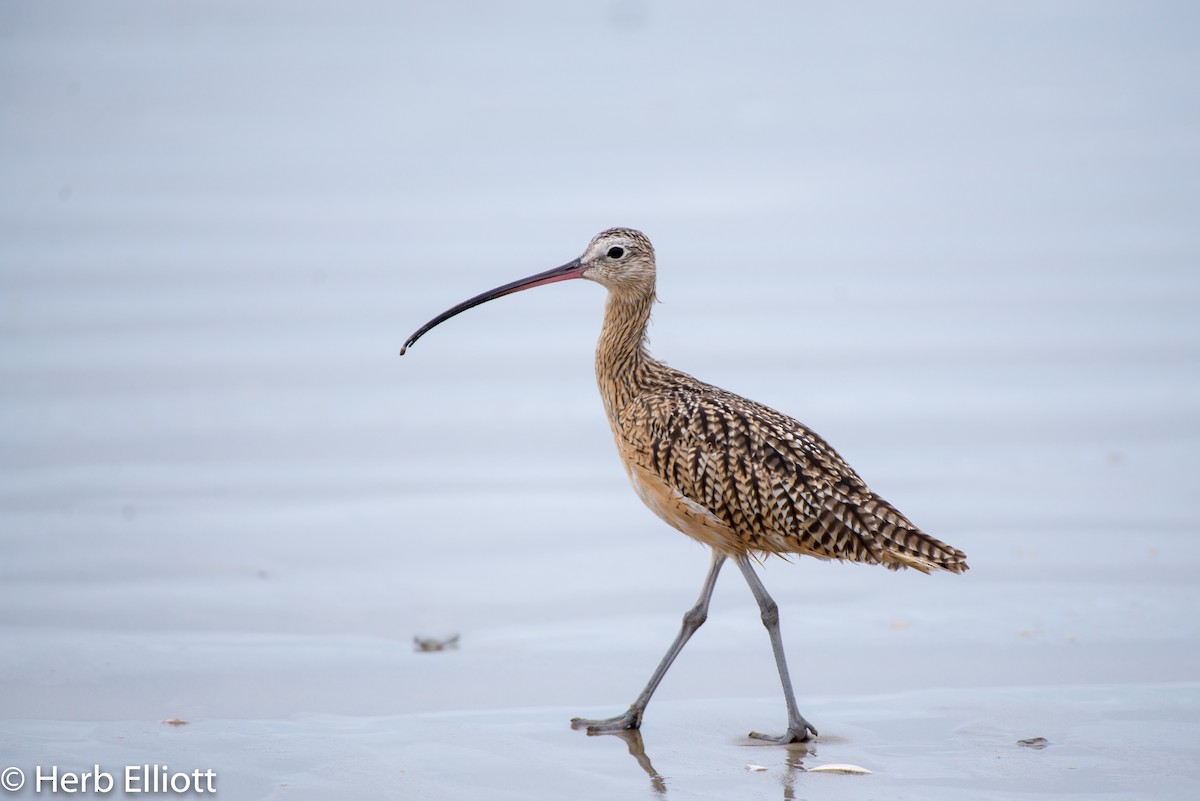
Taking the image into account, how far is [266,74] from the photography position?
20.7 metres

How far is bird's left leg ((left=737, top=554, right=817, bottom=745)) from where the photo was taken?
585 centimetres

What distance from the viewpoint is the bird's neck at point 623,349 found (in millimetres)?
6590

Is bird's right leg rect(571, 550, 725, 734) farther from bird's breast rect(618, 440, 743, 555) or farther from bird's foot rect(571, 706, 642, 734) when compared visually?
bird's breast rect(618, 440, 743, 555)

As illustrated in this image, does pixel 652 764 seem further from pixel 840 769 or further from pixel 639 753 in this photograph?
pixel 840 769

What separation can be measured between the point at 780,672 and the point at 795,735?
227 mm

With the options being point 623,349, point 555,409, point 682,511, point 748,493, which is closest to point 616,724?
point 682,511

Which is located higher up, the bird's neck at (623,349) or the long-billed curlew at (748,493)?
the bird's neck at (623,349)

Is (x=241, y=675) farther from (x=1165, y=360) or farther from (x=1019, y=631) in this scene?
(x=1165, y=360)

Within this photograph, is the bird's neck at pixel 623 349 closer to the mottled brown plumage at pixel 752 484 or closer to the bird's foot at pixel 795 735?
the mottled brown plumage at pixel 752 484

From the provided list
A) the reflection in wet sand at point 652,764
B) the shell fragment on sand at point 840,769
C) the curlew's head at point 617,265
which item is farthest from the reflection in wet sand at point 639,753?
the curlew's head at point 617,265

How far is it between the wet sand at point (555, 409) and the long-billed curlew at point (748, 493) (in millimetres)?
466

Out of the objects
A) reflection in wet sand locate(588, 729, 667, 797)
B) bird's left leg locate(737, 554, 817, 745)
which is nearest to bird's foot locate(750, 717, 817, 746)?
bird's left leg locate(737, 554, 817, 745)

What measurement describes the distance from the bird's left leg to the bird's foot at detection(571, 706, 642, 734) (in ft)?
1.35

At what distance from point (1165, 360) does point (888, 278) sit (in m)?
2.95
